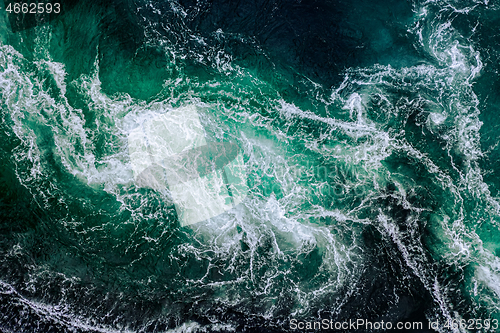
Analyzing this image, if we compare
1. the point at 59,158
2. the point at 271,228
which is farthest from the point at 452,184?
the point at 59,158

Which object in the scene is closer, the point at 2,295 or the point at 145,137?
the point at 2,295

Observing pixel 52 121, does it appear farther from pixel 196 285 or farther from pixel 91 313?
pixel 196 285

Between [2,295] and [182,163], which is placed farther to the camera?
[182,163]

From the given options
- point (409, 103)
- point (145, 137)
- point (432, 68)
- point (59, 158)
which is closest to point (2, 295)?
point (59, 158)

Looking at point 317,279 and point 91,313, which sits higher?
point 317,279

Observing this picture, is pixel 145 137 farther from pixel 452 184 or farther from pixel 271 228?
pixel 452 184

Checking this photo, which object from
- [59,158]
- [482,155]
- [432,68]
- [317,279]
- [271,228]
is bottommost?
[317,279]
